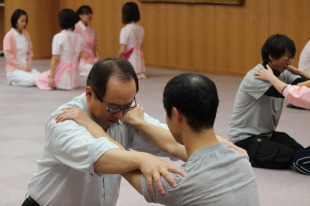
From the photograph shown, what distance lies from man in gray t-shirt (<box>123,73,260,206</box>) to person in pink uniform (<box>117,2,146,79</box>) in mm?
8020

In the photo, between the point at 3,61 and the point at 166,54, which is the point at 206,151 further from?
the point at 3,61

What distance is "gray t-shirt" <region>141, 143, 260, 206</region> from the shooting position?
1.90 m

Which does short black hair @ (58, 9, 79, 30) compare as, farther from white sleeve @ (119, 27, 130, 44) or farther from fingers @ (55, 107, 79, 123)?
fingers @ (55, 107, 79, 123)

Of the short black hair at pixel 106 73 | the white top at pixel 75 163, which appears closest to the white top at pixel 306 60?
the white top at pixel 75 163

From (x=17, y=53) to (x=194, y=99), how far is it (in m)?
8.03

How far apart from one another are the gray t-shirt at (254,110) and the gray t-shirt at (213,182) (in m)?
3.04

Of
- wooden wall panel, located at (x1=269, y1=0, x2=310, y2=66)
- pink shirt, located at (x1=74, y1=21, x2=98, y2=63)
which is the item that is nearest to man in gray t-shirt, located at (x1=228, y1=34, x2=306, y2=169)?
wooden wall panel, located at (x1=269, y1=0, x2=310, y2=66)

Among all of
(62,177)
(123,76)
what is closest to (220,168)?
(123,76)

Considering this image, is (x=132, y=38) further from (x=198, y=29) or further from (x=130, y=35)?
(x=198, y=29)

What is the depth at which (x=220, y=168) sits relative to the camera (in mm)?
1923

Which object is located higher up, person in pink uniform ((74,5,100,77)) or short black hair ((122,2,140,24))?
short black hair ((122,2,140,24))

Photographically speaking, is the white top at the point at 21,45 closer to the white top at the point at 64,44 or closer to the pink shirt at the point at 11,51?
the pink shirt at the point at 11,51

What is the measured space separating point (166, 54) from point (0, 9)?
423 centimetres

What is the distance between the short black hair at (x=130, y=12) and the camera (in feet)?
32.6
